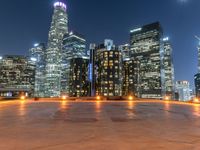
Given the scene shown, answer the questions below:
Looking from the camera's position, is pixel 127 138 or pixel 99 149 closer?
pixel 99 149

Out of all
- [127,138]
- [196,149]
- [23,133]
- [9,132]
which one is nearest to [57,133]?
[23,133]

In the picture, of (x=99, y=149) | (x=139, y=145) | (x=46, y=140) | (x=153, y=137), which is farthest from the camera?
(x=153, y=137)

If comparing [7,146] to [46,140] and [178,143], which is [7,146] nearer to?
[46,140]

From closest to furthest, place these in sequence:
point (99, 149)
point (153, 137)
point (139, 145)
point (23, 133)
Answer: point (99, 149)
point (139, 145)
point (153, 137)
point (23, 133)

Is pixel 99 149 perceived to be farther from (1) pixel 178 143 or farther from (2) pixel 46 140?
(1) pixel 178 143

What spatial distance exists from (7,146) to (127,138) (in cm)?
408

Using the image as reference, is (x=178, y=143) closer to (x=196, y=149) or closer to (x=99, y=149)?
(x=196, y=149)

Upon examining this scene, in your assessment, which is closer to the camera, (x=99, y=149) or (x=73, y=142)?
(x=99, y=149)

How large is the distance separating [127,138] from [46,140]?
2869 millimetres

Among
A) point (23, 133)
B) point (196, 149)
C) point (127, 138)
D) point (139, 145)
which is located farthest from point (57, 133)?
point (196, 149)

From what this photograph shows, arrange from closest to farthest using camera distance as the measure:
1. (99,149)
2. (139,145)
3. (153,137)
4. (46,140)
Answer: (99,149) < (139,145) < (46,140) < (153,137)

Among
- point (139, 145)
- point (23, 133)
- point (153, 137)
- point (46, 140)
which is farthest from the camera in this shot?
point (23, 133)

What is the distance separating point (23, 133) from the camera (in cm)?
1030

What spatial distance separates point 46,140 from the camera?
8.92m
